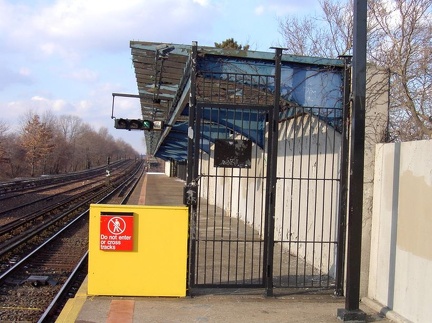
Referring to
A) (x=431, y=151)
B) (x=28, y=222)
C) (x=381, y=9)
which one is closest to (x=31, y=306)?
(x=431, y=151)

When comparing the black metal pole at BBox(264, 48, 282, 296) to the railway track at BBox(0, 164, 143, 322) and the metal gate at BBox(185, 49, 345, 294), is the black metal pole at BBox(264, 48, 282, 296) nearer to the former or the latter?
the metal gate at BBox(185, 49, 345, 294)

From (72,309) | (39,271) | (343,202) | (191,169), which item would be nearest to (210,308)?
(72,309)

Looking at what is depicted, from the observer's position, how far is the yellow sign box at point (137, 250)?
265 inches

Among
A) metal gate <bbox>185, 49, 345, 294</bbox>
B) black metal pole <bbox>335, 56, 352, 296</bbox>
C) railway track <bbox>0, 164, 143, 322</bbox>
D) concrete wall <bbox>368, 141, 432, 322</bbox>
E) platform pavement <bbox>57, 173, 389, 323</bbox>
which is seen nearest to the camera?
concrete wall <bbox>368, 141, 432, 322</bbox>

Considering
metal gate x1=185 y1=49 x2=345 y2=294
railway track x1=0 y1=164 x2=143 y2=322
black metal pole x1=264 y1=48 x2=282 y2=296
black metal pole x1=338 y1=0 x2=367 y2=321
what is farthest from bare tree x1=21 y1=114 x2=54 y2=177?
black metal pole x1=338 y1=0 x2=367 y2=321

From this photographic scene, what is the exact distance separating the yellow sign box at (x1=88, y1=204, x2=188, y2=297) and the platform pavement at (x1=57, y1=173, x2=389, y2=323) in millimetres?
160

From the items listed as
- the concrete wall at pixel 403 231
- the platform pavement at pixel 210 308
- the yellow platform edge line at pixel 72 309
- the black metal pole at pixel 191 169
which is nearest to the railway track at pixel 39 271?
the yellow platform edge line at pixel 72 309

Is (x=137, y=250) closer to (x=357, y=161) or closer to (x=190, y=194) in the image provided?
(x=190, y=194)

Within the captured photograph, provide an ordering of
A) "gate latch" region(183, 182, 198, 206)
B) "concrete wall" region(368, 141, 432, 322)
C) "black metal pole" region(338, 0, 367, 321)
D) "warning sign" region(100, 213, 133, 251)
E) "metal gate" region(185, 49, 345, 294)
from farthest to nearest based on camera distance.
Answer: "metal gate" region(185, 49, 345, 294)
"gate latch" region(183, 182, 198, 206)
"warning sign" region(100, 213, 133, 251)
"black metal pole" region(338, 0, 367, 321)
"concrete wall" region(368, 141, 432, 322)

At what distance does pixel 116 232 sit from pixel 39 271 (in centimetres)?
477

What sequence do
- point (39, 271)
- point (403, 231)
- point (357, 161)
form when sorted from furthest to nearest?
point (39, 271), point (403, 231), point (357, 161)

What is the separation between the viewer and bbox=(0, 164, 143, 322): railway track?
765 centimetres

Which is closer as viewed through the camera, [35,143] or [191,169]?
[191,169]

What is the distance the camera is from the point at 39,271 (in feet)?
34.9
